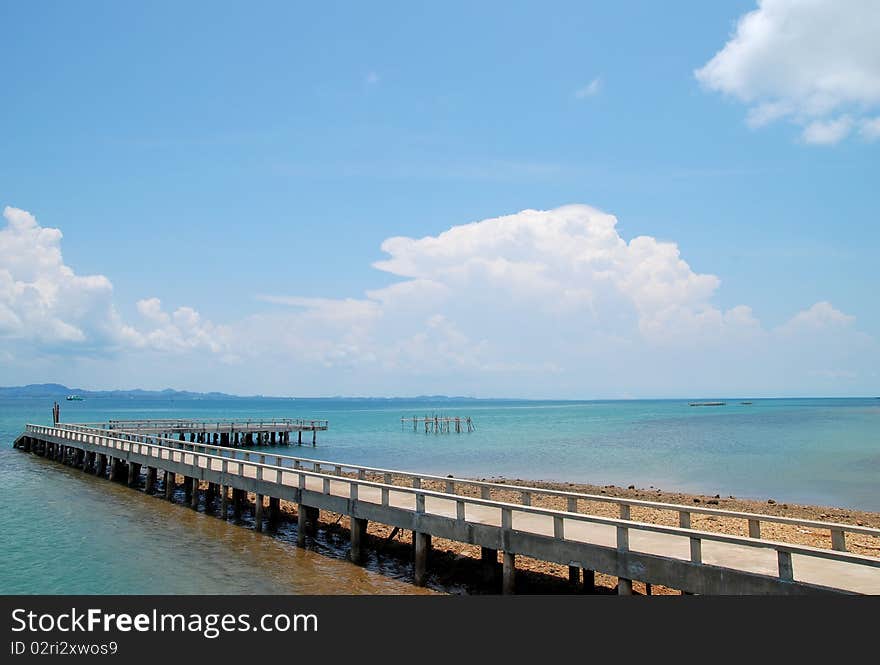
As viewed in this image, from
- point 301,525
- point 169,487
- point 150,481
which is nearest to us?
point 301,525

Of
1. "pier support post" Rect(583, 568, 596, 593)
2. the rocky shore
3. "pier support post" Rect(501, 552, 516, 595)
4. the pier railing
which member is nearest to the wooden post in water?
the rocky shore

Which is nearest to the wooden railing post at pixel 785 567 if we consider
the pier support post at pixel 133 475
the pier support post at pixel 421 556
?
the pier support post at pixel 421 556

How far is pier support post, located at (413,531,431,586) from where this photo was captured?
51.2 ft

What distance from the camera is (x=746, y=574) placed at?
10.2 metres

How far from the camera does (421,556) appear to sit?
15.7 metres

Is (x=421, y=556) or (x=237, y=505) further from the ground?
(x=421, y=556)

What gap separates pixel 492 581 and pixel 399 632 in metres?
5.77

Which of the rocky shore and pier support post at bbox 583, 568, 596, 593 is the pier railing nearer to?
the rocky shore

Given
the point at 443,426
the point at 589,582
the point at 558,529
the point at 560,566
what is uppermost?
the point at 558,529

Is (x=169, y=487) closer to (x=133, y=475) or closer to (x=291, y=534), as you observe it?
(x=133, y=475)

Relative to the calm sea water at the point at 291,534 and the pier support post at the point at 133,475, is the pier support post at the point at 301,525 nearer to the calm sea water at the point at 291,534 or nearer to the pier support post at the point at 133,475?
the calm sea water at the point at 291,534

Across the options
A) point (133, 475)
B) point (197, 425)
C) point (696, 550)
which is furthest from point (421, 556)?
point (197, 425)

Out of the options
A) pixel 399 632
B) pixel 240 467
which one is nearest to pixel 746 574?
pixel 399 632

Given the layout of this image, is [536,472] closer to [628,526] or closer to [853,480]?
[853,480]
